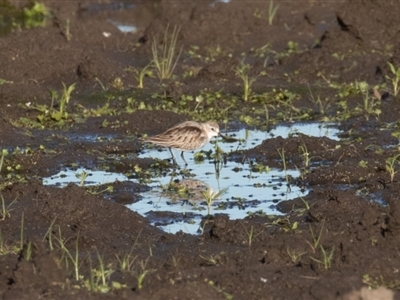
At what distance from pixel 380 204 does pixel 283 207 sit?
879 millimetres

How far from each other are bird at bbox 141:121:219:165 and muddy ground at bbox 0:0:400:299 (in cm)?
28

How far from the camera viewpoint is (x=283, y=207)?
440 inches

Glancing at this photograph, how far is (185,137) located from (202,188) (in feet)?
4.12

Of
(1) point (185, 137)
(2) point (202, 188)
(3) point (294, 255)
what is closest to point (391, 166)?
(2) point (202, 188)

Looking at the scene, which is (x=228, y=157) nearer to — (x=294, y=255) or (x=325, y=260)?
(x=294, y=255)

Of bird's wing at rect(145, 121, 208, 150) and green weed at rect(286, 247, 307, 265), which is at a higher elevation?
bird's wing at rect(145, 121, 208, 150)

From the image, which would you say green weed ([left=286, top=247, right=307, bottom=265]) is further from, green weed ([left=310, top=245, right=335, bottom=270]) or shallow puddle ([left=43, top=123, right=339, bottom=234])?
shallow puddle ([left=43, top=123, right=339, bottom=234])

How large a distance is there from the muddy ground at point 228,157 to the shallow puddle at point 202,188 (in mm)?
231

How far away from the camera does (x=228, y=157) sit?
13508mm

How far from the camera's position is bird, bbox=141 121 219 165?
13.3 meters

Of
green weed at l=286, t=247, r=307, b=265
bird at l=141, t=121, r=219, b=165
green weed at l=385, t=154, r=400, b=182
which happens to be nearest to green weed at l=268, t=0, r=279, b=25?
bird at l=141, t=121, r=219, b=165

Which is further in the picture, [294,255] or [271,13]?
[271,13]

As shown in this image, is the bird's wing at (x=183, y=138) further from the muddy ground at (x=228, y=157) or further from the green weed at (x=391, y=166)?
the green weed at (x=391, y=166)

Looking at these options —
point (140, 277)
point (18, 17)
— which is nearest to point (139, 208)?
point (140, 277)
